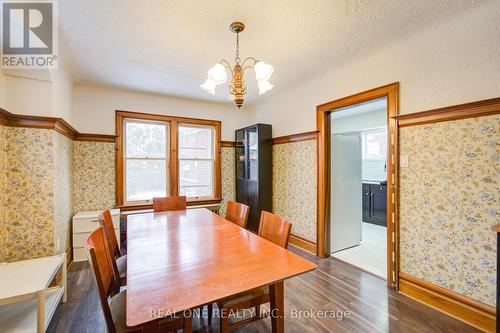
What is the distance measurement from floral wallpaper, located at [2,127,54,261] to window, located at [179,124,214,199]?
78.8 inches

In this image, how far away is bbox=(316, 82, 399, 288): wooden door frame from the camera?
7.81 ft

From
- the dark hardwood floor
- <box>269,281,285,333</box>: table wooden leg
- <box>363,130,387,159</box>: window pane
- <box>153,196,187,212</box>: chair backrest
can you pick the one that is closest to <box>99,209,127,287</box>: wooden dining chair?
the dark hardwood floor

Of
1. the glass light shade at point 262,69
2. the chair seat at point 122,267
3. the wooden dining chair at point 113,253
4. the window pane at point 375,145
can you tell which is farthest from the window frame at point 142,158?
the window pane at point 375,145

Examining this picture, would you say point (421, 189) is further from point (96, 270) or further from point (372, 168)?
point (372, 168)

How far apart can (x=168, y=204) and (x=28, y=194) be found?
1.44m

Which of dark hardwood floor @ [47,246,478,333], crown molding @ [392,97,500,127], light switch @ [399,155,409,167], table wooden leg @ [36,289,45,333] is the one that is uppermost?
crown molding @ [392,97,500,127]

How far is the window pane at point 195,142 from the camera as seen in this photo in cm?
430

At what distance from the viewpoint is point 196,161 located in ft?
14.6

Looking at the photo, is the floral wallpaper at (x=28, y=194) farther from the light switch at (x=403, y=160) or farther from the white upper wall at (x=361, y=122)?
the white upper wall at (x=361, y=122)

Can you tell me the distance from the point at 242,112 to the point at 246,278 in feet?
13.5

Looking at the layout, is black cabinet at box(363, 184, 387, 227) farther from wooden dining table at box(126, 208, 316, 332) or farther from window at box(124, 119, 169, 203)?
window at box(124, 119, 169, 203)

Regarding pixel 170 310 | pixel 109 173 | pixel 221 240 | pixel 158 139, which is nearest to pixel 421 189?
pixel 221 240

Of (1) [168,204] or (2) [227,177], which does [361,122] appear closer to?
(2) [227,177]

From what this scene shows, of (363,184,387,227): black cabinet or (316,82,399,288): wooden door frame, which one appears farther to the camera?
(363,184,387,227): black cabinet
